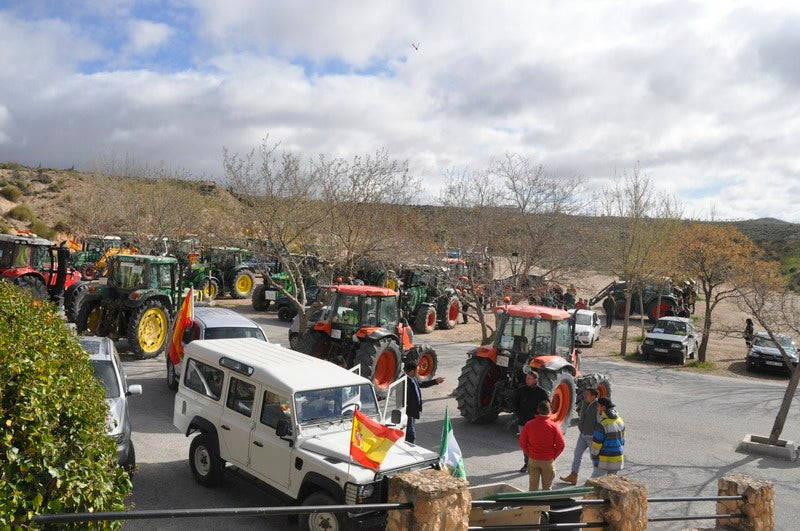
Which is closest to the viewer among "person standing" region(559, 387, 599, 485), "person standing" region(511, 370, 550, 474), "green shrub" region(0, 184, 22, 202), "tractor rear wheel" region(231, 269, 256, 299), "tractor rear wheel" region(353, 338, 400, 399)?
"person standing" region(559, 387, 599, 485)

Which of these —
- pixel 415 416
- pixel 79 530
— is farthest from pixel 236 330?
pixel 79 530

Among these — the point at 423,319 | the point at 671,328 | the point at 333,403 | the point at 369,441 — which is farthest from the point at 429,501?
the point at 671,328

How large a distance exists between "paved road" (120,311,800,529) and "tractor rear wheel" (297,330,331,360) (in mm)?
2355

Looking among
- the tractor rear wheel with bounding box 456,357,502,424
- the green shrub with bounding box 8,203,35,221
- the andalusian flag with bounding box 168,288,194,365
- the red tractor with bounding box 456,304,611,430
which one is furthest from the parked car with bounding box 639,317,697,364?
the green shrub with bounding box 8,203,35,221

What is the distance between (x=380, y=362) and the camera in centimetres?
1241

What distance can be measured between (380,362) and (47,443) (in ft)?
31.8

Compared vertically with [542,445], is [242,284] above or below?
above

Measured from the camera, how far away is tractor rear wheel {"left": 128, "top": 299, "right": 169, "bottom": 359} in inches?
559

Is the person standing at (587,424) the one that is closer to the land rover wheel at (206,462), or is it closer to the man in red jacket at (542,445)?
the man in red jacket at (542,445)

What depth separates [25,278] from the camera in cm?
1623

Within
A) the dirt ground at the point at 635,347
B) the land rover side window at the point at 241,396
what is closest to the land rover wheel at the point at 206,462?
the land rover side window at the point at 241,396

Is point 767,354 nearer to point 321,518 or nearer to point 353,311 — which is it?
point 353,311

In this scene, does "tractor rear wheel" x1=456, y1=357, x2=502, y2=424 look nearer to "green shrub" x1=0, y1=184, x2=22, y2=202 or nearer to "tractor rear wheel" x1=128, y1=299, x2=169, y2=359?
"tractor rear wheel" x1=128, y1=299, x2=169, y2=359

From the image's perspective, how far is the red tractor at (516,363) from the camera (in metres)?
11.0
